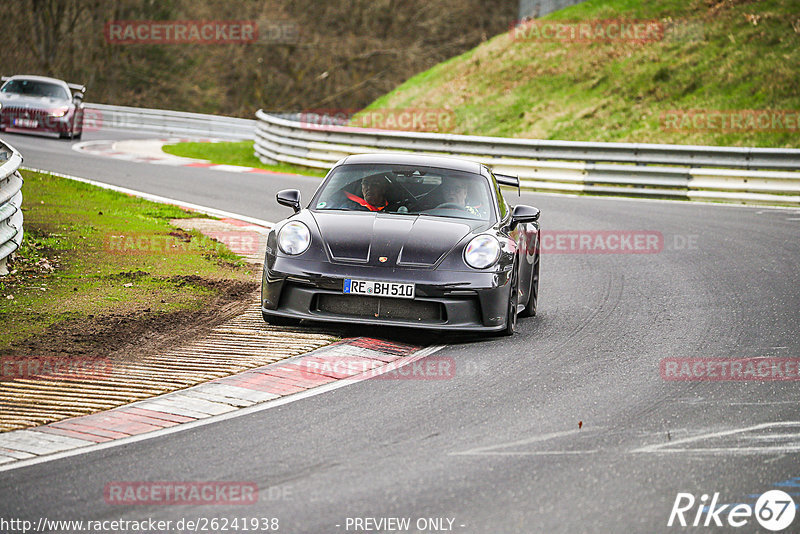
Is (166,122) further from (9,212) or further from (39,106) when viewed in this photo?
(9,212)

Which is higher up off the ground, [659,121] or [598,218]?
[659,121]

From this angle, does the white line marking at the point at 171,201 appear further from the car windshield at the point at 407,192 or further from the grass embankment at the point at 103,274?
the car windshield at the point at 407,192

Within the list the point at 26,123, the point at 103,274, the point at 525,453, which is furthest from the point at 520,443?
the point at 26,123

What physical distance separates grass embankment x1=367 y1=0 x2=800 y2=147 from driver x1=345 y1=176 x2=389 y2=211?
17.4 meters

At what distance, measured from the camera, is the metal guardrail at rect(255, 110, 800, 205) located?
2025 cm

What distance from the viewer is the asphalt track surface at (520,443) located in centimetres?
472

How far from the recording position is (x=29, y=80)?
2842 cm

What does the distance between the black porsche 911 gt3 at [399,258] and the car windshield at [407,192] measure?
0.04 feet

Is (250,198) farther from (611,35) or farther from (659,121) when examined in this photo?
(611,35)

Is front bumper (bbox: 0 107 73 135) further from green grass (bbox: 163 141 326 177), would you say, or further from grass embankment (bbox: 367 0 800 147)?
grass embankment (bbox: 367 0 800 147)

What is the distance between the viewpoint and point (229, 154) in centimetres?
2822

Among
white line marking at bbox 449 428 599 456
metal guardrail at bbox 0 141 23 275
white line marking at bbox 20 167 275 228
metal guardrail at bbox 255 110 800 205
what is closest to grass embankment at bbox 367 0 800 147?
metal guardrail at bbox 255 110 800 205

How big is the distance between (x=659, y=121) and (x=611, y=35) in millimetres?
7166

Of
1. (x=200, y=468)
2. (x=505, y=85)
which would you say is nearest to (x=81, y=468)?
(x=200, y=468)
